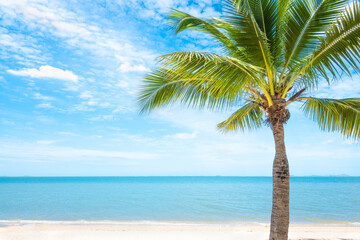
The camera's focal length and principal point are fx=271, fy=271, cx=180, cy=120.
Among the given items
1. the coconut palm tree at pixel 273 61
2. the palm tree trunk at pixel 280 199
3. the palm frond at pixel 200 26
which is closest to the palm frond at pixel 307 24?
the coconut palm tree at pixel 273 61

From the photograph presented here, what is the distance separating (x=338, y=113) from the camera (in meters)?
5.82

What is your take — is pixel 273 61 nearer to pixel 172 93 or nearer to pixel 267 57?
pixel 267 57

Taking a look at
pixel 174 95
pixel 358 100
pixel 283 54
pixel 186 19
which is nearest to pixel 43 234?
pixel 174 95

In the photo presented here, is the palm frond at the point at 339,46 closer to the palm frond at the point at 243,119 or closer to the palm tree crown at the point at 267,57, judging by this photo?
the palm tree crown at the point at 267,57

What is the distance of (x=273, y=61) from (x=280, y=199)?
2.53 metres

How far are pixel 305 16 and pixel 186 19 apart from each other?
7.28 feet

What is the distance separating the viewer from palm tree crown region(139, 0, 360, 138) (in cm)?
455

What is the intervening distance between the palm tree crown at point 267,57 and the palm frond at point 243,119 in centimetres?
159

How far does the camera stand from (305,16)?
5035 mm

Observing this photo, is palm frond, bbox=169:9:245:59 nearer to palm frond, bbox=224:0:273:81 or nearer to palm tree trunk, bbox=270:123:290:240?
palm frond, bbox=224:0:273:81

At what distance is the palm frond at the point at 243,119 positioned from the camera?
7467 millimetres

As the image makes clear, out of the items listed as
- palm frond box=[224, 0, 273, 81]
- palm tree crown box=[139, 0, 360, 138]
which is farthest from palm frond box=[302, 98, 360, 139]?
palm frond box=[224, 0, 273, 81]

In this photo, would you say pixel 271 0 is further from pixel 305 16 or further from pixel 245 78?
pixel 245 78

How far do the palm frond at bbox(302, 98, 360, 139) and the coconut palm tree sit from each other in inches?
0.9
